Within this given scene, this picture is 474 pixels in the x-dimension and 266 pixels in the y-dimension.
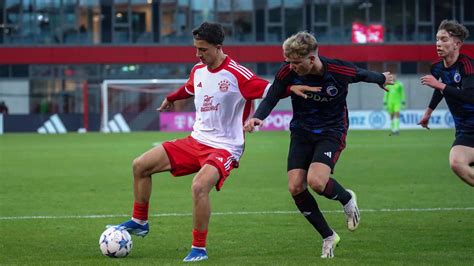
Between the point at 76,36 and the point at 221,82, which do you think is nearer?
the point at 221,82

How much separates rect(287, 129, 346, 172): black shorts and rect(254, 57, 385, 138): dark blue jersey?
0.06 m

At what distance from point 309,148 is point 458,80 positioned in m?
2.03

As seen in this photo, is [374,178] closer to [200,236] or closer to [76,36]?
[200,236]

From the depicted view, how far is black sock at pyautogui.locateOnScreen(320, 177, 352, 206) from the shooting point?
945 cm

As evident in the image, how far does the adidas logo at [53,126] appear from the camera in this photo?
45.6m

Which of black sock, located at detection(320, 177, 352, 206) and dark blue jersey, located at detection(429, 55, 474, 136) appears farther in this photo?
dark blue jersey, located at detection(429, 55, 474, 136)

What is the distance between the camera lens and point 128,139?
35.5 metres

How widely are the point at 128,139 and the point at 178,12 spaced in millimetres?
19553

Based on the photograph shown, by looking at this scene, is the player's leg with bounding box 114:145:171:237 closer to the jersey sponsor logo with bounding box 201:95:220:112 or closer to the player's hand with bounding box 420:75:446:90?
the jersey sponsor logo with bounding box 201:95:220:112

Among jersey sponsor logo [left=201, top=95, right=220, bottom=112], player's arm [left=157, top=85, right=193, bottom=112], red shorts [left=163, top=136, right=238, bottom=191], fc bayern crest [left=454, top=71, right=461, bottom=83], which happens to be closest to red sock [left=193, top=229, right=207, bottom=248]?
red shorts [left=163, top=136, right=238, bottom=191]

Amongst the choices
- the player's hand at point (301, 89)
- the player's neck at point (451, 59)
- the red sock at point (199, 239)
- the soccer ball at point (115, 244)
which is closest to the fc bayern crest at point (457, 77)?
the player's neck at point (451, 59)

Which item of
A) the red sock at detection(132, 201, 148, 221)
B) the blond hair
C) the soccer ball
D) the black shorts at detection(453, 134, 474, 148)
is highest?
the blond hair

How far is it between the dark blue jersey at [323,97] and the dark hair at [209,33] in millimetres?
618

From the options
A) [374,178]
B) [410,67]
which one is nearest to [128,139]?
[374,178]
